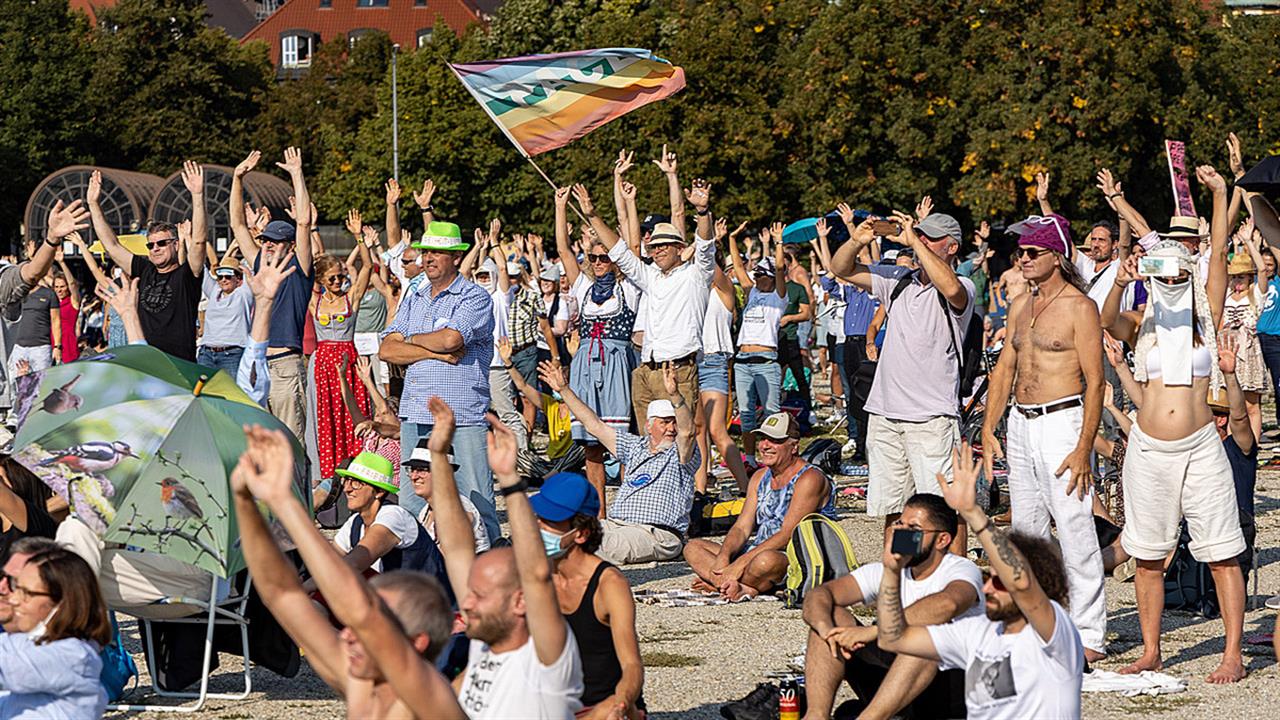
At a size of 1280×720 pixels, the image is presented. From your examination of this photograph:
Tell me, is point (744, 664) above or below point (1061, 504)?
below

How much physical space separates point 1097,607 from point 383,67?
75.1 m

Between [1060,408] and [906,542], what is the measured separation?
203 cm

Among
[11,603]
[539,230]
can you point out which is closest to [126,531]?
[11,603]

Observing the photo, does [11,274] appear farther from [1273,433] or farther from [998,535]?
[998,535]

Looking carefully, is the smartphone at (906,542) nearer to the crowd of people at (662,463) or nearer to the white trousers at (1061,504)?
the crowd of people at (662,463)

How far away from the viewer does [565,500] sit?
6.64 meters

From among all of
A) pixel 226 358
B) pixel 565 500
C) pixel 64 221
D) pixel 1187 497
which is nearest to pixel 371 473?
pixel 565 500

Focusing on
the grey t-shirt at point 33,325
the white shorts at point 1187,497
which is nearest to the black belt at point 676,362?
the white shorts at point 1187,497

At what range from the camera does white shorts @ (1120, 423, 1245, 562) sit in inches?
318

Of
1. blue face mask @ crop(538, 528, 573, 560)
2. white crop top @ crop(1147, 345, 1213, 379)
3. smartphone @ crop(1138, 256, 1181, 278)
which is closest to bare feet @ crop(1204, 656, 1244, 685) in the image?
white crop top @ crop(1147, 345, 1213, 379)

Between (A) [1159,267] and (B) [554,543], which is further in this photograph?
(A) [1159,267]

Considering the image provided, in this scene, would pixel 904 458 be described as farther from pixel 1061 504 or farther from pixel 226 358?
pixel 226 358

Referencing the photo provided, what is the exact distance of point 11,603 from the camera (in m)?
5.58

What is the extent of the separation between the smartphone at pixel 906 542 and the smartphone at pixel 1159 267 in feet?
6.91
